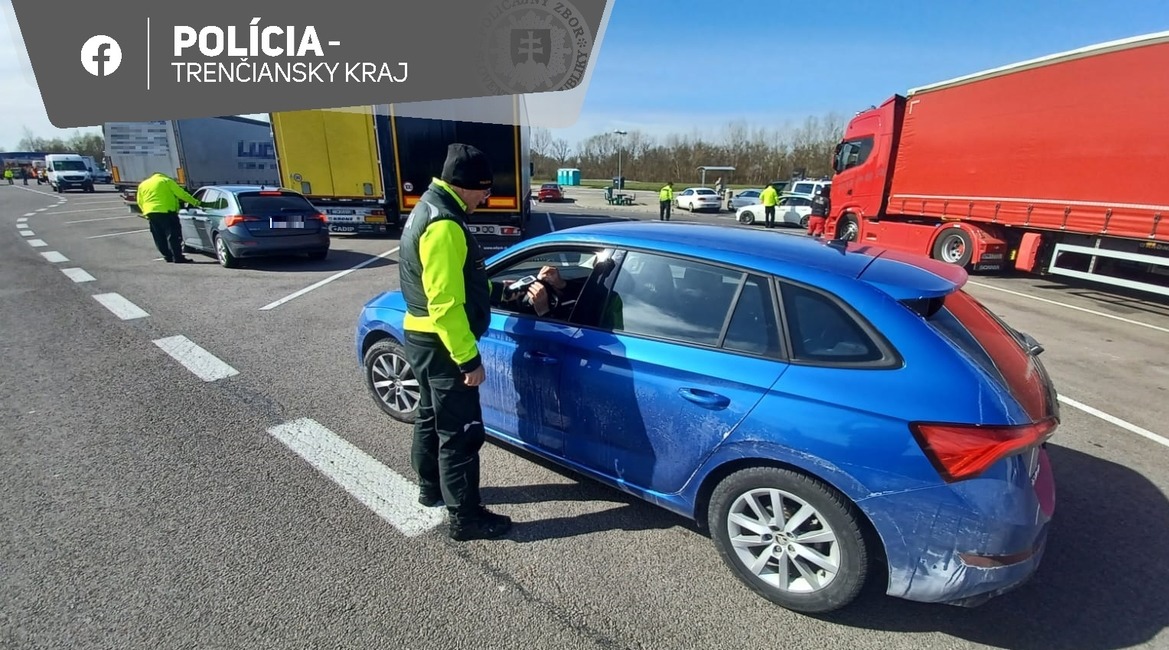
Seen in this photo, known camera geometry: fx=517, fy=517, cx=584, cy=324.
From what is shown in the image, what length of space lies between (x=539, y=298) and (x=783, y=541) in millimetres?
1680

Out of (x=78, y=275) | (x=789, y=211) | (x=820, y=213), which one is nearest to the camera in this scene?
(x=78, y=275)

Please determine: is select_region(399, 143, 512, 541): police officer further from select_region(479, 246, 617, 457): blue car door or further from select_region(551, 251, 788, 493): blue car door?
select_region(551, 251, 788, 493): blue car door

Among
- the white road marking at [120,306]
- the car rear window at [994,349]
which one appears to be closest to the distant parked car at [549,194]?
the white road marking at [120,306]

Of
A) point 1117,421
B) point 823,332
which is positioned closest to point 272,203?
point 823,332

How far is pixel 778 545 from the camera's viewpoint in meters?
2.17

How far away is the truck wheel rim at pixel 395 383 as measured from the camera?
3674mm

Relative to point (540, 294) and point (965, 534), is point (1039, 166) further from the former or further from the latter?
point (540, 294)

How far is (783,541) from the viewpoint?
2.16 metres

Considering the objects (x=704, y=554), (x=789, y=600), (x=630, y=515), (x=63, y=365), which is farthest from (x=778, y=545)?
(x=63, y=365)

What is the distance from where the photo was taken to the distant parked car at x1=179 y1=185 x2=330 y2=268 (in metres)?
9.14

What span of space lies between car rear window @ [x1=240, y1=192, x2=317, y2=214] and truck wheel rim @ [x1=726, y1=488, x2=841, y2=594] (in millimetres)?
9965

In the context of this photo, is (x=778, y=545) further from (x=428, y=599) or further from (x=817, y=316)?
(x=428, y=599)

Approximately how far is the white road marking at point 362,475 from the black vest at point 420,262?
1.10 meters

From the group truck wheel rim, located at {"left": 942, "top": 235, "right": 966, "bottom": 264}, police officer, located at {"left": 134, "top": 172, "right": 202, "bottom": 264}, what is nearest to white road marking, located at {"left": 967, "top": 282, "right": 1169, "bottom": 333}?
truck wheel rim, located at {"left": 942, "top": 235, "right": 966, "bottom": 264}
